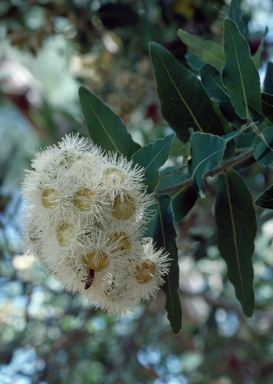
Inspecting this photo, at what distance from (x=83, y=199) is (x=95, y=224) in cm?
6

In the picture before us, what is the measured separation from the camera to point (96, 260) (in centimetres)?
121

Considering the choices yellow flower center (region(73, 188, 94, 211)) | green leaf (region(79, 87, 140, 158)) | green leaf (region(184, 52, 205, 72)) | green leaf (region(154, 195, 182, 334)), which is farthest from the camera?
green leaf (region(184, 52, 205, 72))

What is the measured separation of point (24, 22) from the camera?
327cm

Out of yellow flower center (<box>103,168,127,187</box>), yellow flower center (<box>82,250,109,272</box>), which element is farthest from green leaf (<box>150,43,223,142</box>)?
yellow flower center (<box>82,250,109,272</box>)

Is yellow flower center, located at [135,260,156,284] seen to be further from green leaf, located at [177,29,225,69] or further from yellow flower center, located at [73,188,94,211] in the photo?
green leaf, located at [177,29,225,69]

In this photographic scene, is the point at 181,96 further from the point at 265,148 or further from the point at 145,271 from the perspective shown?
the point at 145,271

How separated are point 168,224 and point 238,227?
10.6 inches

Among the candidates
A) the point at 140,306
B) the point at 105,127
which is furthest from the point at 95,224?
the point at 140,306

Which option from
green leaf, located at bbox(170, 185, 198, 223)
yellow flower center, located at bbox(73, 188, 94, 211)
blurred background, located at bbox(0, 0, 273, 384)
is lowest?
blurred background, located at bbox(0, 0, 273, 384)

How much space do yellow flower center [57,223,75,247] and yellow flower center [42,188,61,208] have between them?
5 centimetres

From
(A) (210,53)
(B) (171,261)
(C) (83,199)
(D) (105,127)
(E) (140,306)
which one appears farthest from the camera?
(E) (140,306)

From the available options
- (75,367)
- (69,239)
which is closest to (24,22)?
(75,367)

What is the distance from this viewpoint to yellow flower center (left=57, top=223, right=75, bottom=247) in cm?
120

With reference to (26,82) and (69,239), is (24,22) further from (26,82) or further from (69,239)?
(69,239)
